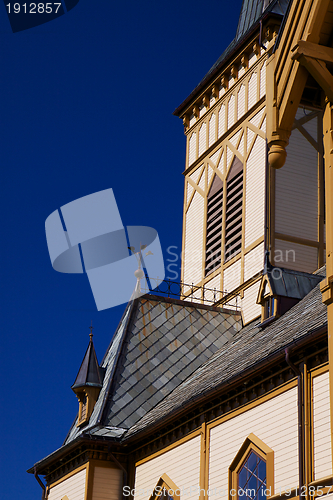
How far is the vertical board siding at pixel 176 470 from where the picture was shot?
1886cm

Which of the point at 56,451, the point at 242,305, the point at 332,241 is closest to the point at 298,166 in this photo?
the point at 242,305

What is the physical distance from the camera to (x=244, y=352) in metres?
20.6

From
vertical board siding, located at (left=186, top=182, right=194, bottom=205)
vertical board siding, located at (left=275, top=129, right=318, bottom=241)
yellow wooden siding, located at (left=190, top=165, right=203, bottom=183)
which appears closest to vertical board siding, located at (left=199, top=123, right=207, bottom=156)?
yellow wooden siding, located at (left=190, top=165, right=203, bottom=183)

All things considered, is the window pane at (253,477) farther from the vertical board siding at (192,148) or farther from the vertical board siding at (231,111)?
the vertical board siding at (192,148)

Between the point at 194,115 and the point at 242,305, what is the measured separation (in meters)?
11.2

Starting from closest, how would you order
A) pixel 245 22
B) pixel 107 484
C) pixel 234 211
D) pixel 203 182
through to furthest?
pixel 107 484 < pixel 234 211 < pixel 203 182 < pixel 245 22

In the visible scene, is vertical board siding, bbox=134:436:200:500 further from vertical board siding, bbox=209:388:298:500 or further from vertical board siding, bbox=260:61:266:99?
vertical board siding, bbox=260:61:266:99

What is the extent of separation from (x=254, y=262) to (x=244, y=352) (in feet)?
22.2

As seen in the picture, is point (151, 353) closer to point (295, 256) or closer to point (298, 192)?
point (295, 256)

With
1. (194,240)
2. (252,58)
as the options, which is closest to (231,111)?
(252,58)

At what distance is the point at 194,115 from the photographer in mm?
34375

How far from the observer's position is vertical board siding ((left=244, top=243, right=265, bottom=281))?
2649cm

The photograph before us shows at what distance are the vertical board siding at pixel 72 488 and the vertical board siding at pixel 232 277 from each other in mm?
9249

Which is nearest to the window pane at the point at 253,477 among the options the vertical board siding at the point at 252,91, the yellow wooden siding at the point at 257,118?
the yellow wooden siding at the point at 257,118
